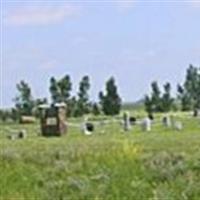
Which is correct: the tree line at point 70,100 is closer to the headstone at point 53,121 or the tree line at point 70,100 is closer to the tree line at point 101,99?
the tree line at point 101,99

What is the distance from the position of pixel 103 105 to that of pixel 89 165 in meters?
40.2

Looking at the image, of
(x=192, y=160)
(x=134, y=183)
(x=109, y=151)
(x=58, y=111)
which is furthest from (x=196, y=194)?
(x=58, y=111)

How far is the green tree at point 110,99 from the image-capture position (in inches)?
2231

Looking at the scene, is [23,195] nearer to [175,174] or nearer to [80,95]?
[175,174]

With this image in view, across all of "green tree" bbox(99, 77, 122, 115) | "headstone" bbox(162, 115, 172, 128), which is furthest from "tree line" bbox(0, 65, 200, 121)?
"headstone" bbox(162, 115, 172, 128)

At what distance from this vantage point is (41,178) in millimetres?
16594

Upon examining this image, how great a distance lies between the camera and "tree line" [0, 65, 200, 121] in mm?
55969

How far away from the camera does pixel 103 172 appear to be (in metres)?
16.6

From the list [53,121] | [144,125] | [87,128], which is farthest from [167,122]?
[53,121]

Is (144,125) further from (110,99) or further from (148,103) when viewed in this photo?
(148,103)

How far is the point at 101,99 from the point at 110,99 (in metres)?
0.55

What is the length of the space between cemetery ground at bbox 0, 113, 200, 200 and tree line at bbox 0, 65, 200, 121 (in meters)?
34.1

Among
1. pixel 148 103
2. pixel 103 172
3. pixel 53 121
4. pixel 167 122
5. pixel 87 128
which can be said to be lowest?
pixel 103 172

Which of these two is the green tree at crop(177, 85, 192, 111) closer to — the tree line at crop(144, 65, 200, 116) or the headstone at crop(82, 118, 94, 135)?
the tree line at crop(144, 65, 200, 116)
